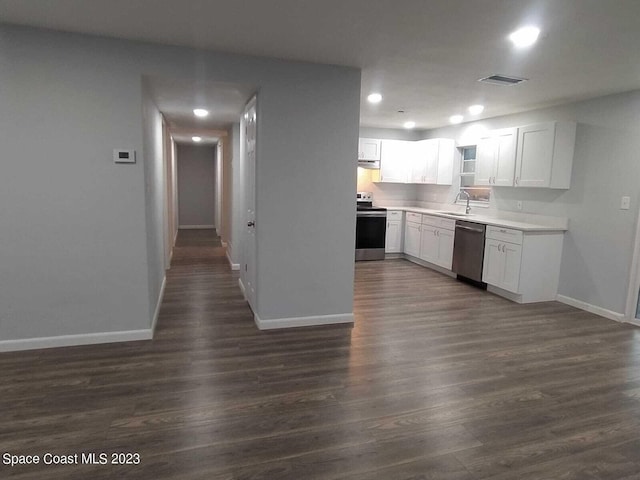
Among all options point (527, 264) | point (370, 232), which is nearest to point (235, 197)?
point (370, 232)

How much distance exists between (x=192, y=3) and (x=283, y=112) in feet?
4.21

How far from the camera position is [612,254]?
14.5 ft

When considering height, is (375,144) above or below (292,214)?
above

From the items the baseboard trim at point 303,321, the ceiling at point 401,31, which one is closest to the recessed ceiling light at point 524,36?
the ceiling at point 401,31

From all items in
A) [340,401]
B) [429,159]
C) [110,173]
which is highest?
[429,159]

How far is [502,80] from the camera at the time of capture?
398cm

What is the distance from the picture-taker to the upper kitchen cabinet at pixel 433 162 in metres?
7.01

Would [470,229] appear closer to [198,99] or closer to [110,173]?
[198,99]

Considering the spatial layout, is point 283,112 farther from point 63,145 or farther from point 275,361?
point 275,361

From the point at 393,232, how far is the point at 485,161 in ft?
6.97

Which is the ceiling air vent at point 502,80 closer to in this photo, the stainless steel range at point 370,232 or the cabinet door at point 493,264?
the cabinet door at point 493,264

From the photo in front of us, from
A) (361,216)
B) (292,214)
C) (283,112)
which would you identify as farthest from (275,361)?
(361,216)

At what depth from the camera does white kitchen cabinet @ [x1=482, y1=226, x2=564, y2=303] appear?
15.8ft

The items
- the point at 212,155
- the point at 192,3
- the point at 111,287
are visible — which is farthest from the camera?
the point at 212,155
